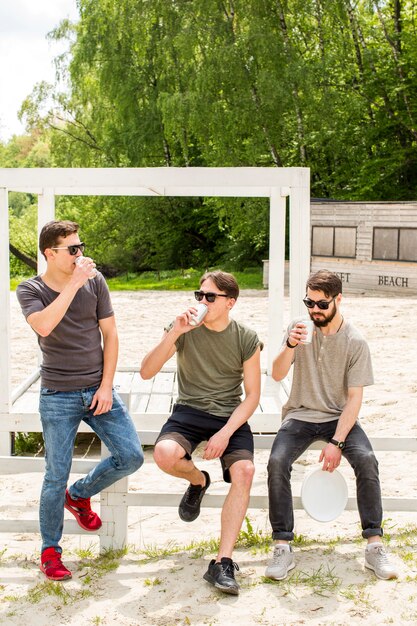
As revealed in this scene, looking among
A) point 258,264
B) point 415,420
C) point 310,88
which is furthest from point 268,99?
point 415,420

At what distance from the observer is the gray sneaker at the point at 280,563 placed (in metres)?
3.66

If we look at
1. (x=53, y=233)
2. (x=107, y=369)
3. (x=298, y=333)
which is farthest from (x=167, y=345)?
(x=53, y=233)

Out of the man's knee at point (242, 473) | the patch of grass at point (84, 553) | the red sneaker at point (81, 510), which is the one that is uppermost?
the man's knee at point (242, 473)

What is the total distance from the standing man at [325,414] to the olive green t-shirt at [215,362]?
200 millimetres

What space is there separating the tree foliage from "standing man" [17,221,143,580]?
63.0 feet

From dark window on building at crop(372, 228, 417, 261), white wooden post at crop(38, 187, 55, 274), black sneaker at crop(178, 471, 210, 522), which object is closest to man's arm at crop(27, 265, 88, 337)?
black sneaker at crop(178, 471, 210, 522)

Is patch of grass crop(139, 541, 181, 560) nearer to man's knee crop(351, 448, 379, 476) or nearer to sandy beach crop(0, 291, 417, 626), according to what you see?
sandy beach crop(0, 291, 417, 626)

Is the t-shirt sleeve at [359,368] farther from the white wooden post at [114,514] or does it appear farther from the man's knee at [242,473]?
the white wooden post at [114,514]

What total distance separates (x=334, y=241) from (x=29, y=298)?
17593 millimetres

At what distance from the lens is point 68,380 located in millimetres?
3764

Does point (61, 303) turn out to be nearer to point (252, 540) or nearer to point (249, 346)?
point (249, 346)

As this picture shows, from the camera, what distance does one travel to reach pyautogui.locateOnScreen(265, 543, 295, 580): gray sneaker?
3658mm

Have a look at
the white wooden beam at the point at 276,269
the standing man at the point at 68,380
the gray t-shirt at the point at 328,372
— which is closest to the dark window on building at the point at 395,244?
the white wooden beam at the point at 276,269

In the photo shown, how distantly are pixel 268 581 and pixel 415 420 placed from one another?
397 cm
